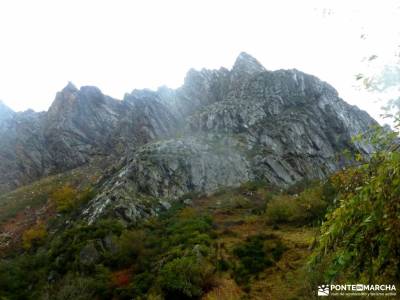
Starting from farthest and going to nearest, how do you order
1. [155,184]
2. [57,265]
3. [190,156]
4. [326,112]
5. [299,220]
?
[326,112]
[190,156]
[155,184]
[299,220]
[57,265]

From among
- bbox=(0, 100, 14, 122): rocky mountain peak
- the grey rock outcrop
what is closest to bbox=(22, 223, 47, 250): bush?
the grey rock outcrop

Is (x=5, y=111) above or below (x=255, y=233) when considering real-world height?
above

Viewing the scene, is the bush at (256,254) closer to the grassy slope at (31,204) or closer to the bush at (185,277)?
the bush at (185,277)

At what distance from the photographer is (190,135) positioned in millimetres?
63500

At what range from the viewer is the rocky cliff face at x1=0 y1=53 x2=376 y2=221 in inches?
1944

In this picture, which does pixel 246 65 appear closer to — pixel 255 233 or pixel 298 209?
pixel 298 209

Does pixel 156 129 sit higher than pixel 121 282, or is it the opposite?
pixel 156 129

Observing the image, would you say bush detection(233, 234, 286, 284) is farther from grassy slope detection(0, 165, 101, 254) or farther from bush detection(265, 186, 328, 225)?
grassy slope detection(0, 165, 101, 254)

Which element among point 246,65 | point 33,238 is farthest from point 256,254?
point 246,65

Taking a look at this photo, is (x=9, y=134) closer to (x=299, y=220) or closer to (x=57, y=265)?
(x=57, y=265)

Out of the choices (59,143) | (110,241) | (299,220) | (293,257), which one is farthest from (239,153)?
(59,143)

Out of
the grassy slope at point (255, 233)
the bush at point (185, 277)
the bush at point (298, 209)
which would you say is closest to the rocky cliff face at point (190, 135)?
the grassy slope at point (255, 233)

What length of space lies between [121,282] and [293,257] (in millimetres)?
11204

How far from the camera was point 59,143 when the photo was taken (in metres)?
82.3
